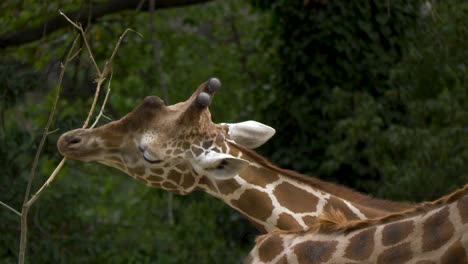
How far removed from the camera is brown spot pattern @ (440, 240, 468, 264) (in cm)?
387

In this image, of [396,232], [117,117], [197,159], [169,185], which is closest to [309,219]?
[197,159]

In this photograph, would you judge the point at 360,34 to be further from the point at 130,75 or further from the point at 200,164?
the point at 200,164

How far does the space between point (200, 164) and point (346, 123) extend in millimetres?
3771

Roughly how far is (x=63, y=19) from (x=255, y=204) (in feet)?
14.3

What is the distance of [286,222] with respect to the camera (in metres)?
6.58

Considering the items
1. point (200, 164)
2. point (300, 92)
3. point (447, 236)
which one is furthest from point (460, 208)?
point (300, 92)

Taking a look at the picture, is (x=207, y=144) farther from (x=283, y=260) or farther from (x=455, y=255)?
(x=455, y=255)

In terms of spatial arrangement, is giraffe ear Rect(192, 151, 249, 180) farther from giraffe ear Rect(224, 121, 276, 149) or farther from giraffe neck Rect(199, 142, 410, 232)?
giraffe ear Rect(224, 121, 276, 149)

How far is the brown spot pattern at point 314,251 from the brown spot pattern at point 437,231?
33 cm

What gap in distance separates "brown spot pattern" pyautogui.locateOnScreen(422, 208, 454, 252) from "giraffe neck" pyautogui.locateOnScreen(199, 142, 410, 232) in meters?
2.51

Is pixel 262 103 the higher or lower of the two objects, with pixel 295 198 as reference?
lower

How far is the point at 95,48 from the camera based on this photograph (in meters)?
11.9

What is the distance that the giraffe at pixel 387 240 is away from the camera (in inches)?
155

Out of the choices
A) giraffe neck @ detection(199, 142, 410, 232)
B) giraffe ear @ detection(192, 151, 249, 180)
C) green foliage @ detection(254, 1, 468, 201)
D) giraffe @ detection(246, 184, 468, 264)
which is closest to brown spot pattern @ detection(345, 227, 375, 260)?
giraffe @ detection(246, 184, 468, 264)
